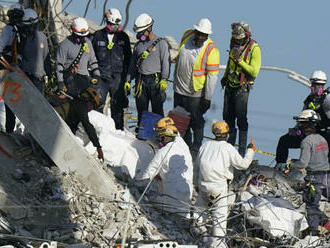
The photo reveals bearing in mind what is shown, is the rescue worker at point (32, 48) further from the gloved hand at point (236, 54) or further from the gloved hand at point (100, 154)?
the gloved hand at point (236, 54)

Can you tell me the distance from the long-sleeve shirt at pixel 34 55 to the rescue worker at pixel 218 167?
263cm

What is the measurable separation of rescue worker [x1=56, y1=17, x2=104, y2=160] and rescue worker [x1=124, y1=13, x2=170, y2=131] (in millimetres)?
619

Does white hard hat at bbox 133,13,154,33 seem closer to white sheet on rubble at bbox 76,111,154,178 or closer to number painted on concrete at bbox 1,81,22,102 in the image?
white sheet on rubble at bbox 76,111,154,178

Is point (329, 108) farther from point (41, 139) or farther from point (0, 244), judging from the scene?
point (0, 244)

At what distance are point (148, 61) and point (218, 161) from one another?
260 centimetres

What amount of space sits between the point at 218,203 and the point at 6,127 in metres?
3.53

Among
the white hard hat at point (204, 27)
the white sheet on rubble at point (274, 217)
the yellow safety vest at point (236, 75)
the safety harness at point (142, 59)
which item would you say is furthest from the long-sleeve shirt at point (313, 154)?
the safety harness at point (142, 59)

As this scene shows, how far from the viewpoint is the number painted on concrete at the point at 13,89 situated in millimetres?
16234

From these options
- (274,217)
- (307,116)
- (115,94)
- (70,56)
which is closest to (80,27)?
(70,56)

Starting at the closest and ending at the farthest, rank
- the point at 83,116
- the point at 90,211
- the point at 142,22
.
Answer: the point at 90,211 → the point at 83,116 → the point at 142,22

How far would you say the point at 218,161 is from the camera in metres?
15.6

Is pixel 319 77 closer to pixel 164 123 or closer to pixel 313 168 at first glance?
pixel 313 168

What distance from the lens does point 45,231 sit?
592 inches

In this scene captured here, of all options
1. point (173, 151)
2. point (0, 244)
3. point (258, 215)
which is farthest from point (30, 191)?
point (0, 244)
